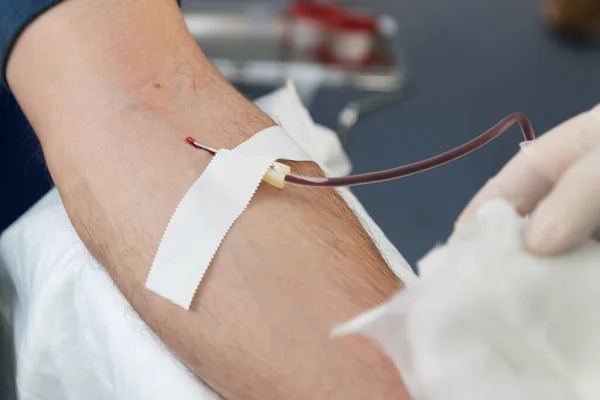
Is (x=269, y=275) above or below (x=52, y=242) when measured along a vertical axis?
above

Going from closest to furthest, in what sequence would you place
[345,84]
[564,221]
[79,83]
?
[564,221] → [79,83] → [345,84]

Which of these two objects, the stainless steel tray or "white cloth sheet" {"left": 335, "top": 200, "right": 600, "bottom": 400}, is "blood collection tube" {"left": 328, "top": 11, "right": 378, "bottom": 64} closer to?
the stainless steel tray

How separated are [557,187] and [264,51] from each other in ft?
5.93

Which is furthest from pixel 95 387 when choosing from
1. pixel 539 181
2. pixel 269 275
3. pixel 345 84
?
pixel 345 84

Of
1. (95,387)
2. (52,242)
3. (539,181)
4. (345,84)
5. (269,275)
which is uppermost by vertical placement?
(539,181)

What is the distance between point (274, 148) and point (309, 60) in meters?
1.50

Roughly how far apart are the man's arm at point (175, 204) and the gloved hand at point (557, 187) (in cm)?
14

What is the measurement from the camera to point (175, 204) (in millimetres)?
583

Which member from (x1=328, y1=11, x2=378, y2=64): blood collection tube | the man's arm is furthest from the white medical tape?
(x1=328, y1=11, x2=378, y2=64): blood collection tube

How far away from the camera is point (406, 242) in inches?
60.5

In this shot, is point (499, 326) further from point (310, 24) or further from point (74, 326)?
point (310, 24)

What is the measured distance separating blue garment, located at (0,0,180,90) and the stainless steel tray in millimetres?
1267

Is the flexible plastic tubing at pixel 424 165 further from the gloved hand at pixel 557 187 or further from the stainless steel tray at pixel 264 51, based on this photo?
the stainless steel tray at pixel 264 51

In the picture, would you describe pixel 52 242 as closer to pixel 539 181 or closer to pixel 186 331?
pixel 186 331
